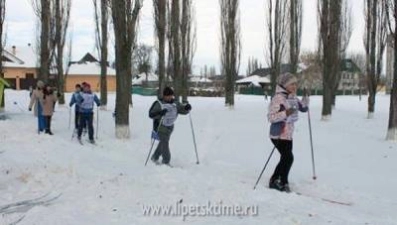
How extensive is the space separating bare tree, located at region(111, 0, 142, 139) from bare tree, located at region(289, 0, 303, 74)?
56.6 ft

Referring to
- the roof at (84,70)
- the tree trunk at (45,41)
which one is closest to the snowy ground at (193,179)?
the tree trunk at (45,41)

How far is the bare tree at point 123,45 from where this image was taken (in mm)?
15961

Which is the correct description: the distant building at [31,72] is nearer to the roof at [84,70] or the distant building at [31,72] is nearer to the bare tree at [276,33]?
the roof at [84,70]

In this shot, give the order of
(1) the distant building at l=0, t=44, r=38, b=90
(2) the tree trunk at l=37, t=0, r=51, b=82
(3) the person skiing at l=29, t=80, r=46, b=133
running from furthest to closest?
(1) the distant building at l=0, t=44, r=38, b=90
(2) the tree trunk at l=37, t=0, r=51, b=82
(3) the person skiing at l=29, t=80, r=46, b=133

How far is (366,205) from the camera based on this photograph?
807 cm

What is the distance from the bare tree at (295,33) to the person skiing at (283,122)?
23463mm

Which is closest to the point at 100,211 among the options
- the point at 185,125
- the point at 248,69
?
the point at 185,125

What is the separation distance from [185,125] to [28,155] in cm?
972

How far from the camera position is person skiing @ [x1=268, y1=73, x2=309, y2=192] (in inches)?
349

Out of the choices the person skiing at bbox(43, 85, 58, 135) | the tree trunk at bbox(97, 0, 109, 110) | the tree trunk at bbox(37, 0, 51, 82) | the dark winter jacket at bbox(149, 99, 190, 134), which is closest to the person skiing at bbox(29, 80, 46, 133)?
the person skiing at bbox(43, 85, 58, 135)

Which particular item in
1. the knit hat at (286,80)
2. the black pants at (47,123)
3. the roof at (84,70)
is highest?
the roof at (84,70)

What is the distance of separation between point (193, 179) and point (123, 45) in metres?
7.96

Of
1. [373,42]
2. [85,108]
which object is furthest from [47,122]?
[373,42]

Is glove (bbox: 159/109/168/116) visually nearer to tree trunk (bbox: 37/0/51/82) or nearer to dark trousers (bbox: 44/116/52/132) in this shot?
dark trousers (bbox: 44/116/52/132)
